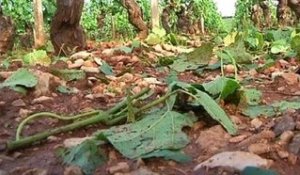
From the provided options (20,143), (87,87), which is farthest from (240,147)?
(87,87)

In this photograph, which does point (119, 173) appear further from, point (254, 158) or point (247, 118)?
point (247, 118)

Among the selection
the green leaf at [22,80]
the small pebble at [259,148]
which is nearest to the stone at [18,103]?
the green leaf at [22,80]

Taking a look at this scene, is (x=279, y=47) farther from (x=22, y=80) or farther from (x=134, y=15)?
(x=134, y=15)

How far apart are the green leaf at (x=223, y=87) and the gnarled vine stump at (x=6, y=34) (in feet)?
12.4

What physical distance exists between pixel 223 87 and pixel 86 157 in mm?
564

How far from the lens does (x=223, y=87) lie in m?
1.81

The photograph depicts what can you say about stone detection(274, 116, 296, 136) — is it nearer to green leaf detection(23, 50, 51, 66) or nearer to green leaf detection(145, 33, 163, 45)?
green leaf detection(23, 50, 51, 66)

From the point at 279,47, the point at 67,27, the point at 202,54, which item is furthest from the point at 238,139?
the point at 67,27

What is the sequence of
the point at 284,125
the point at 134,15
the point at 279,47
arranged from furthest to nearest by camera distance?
the point at 134,15, the point at 279,47, the point at 284,125

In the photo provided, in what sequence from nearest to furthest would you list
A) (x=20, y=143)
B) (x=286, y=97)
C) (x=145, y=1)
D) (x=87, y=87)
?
(x=20, y=143) → (x=286, y=97) → (x=87, y=87) → (x=145, y=1)

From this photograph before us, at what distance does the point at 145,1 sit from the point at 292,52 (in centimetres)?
1108

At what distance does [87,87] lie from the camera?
2.67 meters

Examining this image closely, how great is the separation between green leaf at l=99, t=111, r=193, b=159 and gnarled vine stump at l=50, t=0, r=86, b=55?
3.18 metres

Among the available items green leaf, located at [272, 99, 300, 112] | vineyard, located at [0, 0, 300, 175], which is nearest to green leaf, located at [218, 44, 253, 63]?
vineyard, located at [0, 0, 300, 175]
